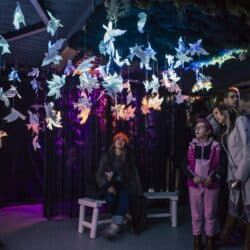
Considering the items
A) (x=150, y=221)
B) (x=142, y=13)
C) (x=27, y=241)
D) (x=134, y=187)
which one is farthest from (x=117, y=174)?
(x=142, y=13)

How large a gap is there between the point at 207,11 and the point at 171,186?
424 cm

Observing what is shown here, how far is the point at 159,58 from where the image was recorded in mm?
5840

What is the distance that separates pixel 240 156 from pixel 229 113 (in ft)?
1.70

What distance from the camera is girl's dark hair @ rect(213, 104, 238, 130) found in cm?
410

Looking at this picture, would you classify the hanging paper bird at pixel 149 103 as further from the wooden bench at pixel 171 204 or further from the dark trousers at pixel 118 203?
the dark trousers at pixel 118 203

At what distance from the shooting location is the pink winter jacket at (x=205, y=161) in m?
3.92

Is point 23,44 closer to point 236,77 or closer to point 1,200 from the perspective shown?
point 1,200

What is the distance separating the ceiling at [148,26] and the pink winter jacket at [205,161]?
1240mm

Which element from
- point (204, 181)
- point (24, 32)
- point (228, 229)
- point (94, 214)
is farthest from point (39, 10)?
point (228, 229)

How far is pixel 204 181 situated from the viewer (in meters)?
3.88

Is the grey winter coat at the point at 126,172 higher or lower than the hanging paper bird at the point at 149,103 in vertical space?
lower

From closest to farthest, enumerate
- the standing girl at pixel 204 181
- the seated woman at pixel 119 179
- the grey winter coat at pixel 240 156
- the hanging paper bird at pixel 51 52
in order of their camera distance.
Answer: the hanging paper bird at pixel 51 52 → the grey winter coat at pixel 240 156 → the standing girl at pixel 204 181 → the seated woman at pixel 119 179

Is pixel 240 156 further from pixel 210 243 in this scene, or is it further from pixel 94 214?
pixel 94 214

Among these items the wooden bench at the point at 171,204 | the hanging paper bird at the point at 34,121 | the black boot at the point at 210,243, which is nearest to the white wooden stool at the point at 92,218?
the wooden bench at the point at 171,204
